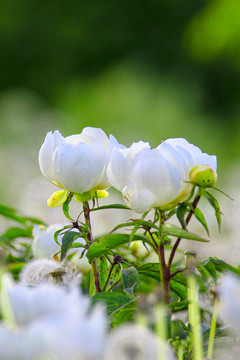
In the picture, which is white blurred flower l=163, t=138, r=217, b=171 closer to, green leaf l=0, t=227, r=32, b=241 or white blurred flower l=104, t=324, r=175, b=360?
white blurred flower l=104, t=324, r=175, b=360

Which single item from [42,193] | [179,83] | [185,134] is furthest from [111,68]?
[42,193]

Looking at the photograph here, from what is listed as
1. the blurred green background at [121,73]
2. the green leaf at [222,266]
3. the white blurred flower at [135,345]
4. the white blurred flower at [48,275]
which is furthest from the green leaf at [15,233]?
the blurred green background at [121,73]

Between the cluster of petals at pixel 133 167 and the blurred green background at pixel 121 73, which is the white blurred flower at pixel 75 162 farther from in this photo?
the blurred green background at pixel 121 73

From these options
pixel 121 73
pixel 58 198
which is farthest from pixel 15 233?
pixel 121 73

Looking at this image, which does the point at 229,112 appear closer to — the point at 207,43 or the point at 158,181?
the point at 207,43

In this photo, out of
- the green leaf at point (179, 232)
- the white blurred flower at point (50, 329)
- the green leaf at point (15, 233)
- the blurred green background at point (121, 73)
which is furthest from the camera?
the blurred green background at point (121, 73)

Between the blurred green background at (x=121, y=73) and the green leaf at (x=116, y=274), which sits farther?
the blurred green background at (x=121, y=73)
